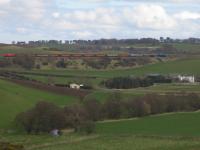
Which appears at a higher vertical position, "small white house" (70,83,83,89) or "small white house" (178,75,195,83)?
"small white house" (70,83,83,89)

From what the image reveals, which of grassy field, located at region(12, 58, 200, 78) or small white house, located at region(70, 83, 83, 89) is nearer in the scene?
small white house, located at region(70, 83, 83, 89)

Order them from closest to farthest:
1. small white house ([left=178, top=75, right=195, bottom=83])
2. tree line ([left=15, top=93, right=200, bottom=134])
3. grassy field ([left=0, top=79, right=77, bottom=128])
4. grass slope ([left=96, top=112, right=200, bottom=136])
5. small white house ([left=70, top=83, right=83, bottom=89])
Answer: grass slope ([left=96, top=112, right=200, bottom=136]), tree line ([left=15, top=93, right=200, bottom=134]), grassy field ([left=0, top=79, right=77, bottom=128]), small white house ([left=70, top=83, right=83, bottom=89]), small white house ([left=178, top=75, right=195, bottom=83])

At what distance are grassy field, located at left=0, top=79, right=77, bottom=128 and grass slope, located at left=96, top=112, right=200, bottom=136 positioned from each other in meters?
10.8

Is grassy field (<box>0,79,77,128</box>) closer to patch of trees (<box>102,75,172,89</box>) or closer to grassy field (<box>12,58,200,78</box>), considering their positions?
patch of trees (<box>102,75,172,89</box>)

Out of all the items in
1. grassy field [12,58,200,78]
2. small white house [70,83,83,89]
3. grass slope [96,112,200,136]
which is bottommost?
grass slope [96,112,200,136]

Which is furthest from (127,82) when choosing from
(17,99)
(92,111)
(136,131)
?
(136,131)

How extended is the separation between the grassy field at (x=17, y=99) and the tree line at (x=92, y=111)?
442 centimetres

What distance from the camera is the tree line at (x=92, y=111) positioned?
50188 millimetres

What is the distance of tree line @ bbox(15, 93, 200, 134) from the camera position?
50188 mm

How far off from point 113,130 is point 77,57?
8970 centimetres

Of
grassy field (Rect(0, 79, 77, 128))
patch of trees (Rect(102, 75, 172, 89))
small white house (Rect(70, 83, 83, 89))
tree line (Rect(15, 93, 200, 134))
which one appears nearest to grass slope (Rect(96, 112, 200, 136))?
tree line (Rect(15, 93, 200, 134))

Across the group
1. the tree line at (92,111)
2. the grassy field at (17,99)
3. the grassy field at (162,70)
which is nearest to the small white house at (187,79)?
the grassy field at (162,70)

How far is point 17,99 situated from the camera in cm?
6838

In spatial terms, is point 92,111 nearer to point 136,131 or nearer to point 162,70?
point 136,131
